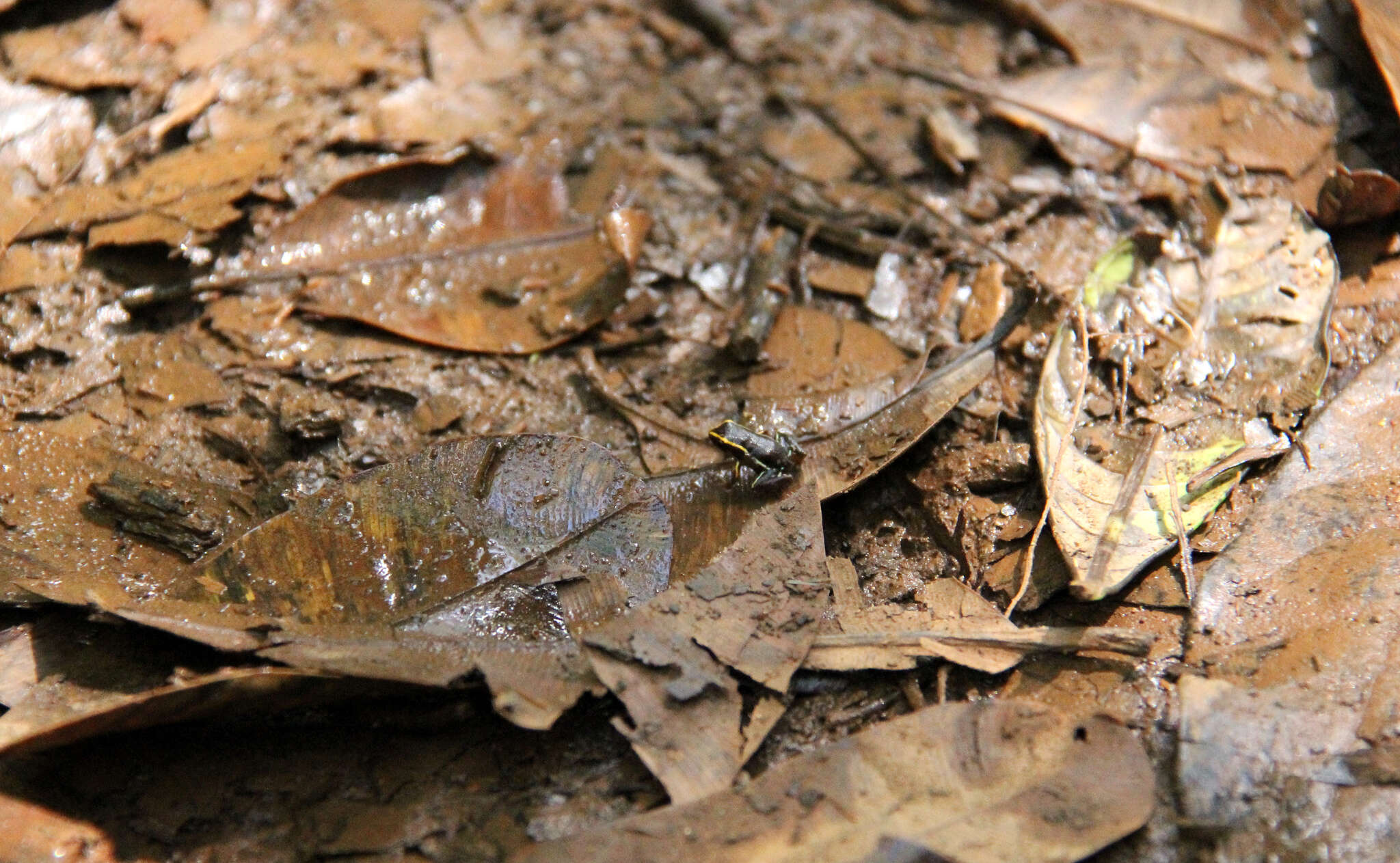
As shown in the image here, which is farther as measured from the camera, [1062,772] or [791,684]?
[791,684]

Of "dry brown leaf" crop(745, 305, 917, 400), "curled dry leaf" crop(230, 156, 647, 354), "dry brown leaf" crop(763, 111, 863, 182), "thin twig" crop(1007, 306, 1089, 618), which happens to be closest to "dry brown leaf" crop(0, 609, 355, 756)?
"curled dry leaf" crop(230, 156, 647, 354)

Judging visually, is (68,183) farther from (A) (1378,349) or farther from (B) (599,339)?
(A) (1378,349)

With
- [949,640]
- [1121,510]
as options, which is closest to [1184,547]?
[1121,510]

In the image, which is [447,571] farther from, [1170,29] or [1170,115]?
[1170,29]

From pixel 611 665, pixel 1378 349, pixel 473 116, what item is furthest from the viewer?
pixel 473 116

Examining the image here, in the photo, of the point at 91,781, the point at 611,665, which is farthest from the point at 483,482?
the point at 91,781

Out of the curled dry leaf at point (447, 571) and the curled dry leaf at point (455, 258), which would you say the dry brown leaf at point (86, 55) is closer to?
the curled dry leaf at point (455, 258)

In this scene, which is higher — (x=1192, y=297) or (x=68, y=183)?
(x=68, y=183)
